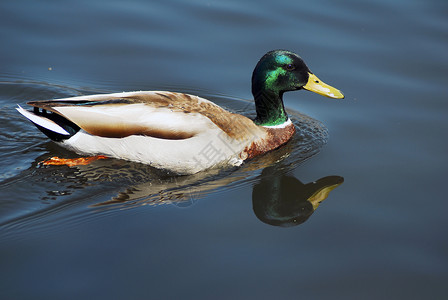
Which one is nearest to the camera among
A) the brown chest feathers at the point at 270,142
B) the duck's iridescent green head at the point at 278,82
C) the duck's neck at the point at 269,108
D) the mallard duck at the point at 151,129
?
the mallard duck at the point at 151,129

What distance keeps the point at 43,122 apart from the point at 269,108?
2.55 metres

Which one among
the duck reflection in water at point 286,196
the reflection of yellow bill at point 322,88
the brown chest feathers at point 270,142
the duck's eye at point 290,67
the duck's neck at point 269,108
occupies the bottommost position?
the duck reflection in water at point 286,196

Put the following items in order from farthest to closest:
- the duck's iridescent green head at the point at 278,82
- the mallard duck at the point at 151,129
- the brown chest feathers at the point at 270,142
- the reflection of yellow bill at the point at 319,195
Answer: the duck's iridescent green head at the point at 278,82 → the brown chest feathers at the point at 270,142 → the mallard duck at the point at 151,129 → the reflection of yellow bill at the point at 319,195

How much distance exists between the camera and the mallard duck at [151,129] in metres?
6.41

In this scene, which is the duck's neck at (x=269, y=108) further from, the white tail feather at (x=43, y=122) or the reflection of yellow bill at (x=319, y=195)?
the white tail feather at (x=43, y=122)

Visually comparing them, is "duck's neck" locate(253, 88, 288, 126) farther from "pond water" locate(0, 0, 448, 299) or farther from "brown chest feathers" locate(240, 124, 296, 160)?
"pond water" locate(0, 0, 448, 299)

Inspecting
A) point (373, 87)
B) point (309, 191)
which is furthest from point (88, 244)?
point (373, 87)

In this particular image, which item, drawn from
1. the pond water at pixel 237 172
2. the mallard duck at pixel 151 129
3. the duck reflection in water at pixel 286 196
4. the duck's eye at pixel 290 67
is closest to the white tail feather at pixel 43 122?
the mallard duck at pixel 151 129

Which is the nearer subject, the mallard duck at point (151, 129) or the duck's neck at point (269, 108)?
the mallard duck at point (151, 129)

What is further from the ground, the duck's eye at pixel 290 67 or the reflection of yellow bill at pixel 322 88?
the duck's eye at pixel 290 67

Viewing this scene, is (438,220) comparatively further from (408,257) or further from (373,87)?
(373,87)

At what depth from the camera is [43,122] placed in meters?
6.51

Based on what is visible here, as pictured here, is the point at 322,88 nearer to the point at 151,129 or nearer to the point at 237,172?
the point at 237,172

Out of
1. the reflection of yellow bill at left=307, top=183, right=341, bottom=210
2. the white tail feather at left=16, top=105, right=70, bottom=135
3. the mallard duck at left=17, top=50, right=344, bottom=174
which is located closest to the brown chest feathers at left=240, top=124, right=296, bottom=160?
the mallard duck at left=17, top=50, right=344, bottom=174
